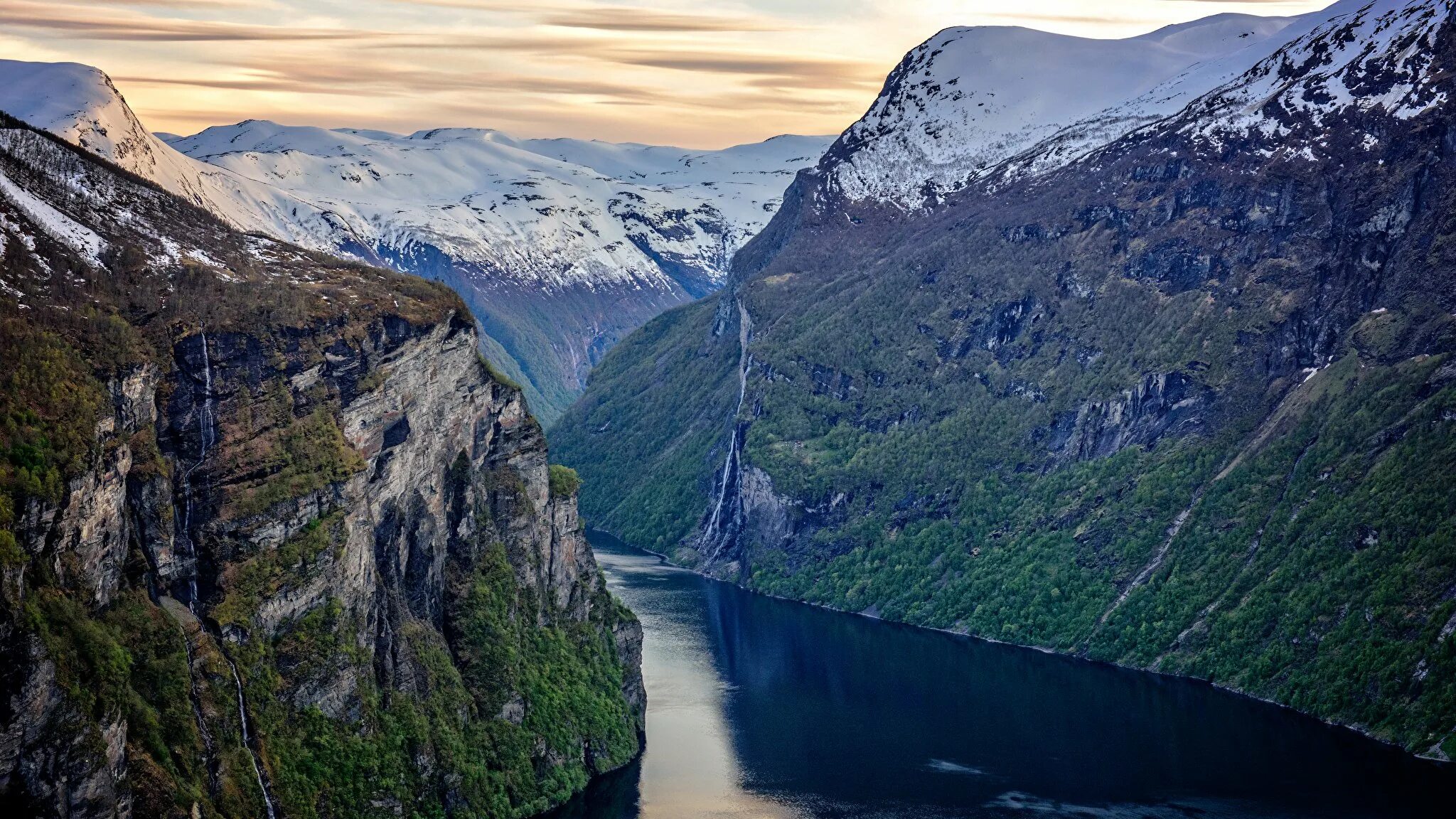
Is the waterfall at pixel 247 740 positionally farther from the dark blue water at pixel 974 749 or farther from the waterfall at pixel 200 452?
the dark blue water at pixel 974 749

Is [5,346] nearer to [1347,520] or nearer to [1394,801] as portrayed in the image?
[1394,801]

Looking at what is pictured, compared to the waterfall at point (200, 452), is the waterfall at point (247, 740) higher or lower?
lower

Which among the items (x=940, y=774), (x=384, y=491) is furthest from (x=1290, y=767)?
(x=384, y=491)

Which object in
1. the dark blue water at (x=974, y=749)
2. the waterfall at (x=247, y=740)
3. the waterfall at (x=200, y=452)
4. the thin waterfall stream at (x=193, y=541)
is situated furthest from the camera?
the dark blue water at (x=974, y=749)

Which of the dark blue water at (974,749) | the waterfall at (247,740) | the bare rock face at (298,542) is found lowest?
the dark blue water at (974,749)

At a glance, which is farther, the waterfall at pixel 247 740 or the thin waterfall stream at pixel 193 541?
the thin waterfall stream at pixel 193 541

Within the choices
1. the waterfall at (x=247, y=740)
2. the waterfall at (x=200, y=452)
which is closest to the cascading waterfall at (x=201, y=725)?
the waterfall at (x=247, y=740)
